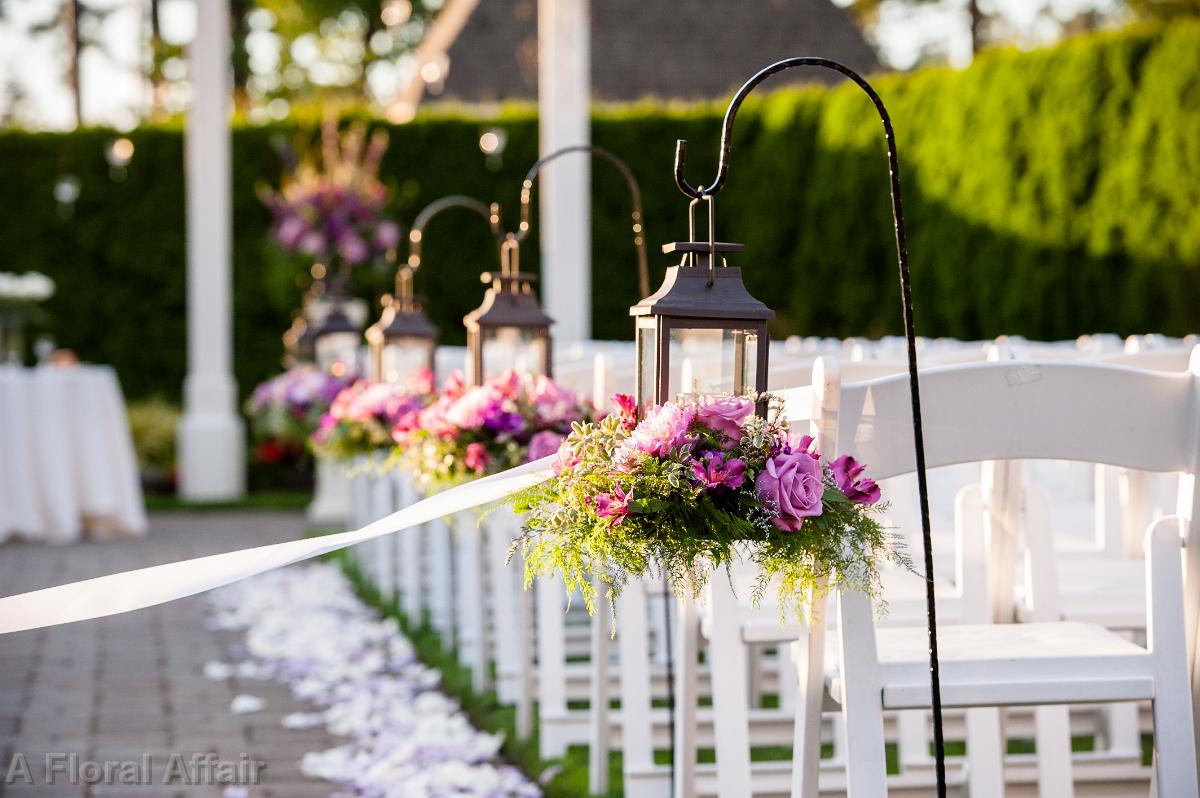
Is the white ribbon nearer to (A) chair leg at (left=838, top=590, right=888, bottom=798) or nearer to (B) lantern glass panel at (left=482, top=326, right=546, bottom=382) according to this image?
(A) chair leg at (left=838, top=590, right=888, bottom=798)

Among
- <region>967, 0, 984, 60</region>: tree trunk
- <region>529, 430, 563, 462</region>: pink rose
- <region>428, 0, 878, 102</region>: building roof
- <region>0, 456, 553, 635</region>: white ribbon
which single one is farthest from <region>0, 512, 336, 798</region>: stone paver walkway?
<region>967, 0, 984, 60</region>: tree trunk

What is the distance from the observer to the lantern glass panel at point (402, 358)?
15.8 ft

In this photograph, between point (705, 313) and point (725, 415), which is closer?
point (725, 415)

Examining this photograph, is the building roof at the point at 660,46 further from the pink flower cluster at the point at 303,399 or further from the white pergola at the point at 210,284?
the pink flower cluster at the point at 303,399

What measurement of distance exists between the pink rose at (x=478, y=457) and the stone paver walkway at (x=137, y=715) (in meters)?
0.89

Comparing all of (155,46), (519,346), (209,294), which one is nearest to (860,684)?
(519,346)

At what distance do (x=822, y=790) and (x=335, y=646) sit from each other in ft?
8.24

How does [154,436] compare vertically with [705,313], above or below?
above

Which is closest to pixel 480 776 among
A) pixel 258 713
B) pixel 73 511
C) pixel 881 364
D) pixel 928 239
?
pixel 258 713

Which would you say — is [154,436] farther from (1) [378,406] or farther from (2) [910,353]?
(2) [910,353]

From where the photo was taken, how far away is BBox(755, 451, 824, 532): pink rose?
176 cm

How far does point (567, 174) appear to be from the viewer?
393 inches

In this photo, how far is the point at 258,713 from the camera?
429 cm

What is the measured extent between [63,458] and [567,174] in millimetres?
3872
